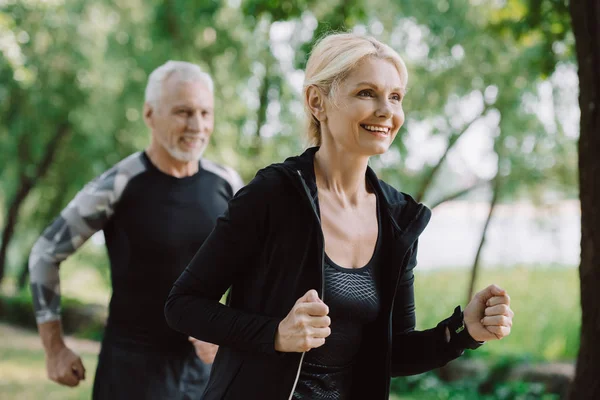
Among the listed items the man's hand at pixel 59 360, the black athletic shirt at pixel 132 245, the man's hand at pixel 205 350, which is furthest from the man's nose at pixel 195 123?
the man's hand at pixel 59 360

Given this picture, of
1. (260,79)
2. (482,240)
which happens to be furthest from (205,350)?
(260,79)

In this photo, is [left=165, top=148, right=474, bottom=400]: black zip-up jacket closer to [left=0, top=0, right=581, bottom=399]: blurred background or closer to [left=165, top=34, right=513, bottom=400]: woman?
[left=165, top=34, right=513, bottom=400]: woman

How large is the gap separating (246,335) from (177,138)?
184 centimetres

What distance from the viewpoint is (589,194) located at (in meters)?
4.12

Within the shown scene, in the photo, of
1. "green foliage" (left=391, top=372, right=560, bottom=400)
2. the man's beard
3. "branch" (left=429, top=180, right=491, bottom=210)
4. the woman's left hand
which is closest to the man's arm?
the man's beard

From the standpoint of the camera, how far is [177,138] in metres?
3.65

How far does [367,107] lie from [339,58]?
0.48ft

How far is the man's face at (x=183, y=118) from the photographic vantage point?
144 inches

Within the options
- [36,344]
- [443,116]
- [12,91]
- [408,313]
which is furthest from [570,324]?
[12,91]

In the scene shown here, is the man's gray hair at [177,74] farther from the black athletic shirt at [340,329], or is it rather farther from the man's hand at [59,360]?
the black athletic shirt at [340,329]

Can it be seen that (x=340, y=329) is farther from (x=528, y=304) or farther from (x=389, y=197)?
(x=528, y=304)

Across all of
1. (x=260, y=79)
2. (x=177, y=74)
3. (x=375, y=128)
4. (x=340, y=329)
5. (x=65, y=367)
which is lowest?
(x=65, y=367)

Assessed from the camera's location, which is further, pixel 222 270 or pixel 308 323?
pixel 222 270

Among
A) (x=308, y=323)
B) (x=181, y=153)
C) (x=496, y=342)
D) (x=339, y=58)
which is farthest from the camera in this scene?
(x=496, y=342)
